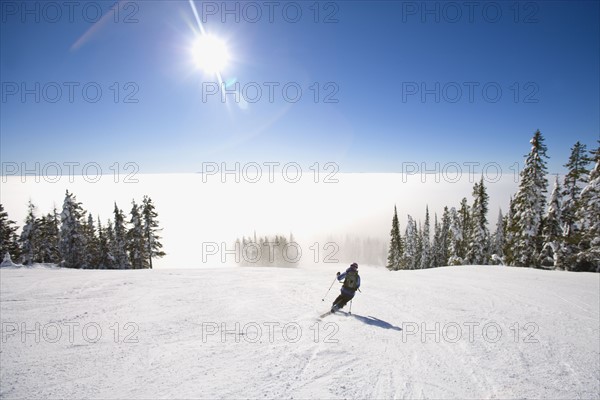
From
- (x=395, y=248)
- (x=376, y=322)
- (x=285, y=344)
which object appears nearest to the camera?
(x=285, y=344)

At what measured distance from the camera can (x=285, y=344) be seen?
7586mm

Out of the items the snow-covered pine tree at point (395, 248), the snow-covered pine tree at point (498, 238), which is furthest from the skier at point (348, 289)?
the snow-covered pine tree at point (498, 238)

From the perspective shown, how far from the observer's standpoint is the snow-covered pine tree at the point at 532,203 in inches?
1230

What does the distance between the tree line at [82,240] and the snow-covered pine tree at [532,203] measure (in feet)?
171

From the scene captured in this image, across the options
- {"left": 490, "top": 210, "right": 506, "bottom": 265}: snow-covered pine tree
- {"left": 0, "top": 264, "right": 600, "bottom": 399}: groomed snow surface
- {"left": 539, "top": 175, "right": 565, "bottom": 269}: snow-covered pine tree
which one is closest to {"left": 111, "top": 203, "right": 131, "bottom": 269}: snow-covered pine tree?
{"left": 0, "top": 264, "right": 600, "bottom": 399}: groomed snow surface

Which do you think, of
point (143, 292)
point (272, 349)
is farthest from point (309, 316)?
point (143, 292)

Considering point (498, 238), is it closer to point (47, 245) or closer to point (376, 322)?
point (376, 322)

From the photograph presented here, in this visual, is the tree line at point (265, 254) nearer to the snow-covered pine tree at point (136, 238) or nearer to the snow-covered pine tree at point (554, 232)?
the snow-covered pine tree at point (136, 238)

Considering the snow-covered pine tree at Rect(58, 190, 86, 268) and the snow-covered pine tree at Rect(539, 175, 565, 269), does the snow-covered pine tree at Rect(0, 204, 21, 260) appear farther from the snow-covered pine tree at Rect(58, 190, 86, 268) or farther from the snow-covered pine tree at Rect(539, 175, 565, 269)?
the snow-covered pine tree at Rect(539, 175, 565, 269)

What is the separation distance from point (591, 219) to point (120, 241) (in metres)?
62.1

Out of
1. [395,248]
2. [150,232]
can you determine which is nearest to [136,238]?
[150,232]

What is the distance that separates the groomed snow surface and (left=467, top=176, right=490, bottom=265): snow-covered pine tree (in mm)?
32837

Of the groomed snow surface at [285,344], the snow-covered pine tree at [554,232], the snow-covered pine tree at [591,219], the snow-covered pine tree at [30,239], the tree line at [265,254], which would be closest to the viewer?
the groomed snow surface at [285,344]

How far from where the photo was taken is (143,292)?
1290 centimetres
